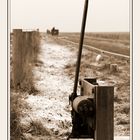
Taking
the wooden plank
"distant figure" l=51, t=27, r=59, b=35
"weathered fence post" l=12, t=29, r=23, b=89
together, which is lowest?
the wooden plank

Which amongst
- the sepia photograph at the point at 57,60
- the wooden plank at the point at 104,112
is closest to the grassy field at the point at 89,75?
the sepia photograph at the point at 57,60

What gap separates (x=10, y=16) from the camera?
141 centimetres

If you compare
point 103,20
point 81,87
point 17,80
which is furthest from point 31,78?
point 103,20

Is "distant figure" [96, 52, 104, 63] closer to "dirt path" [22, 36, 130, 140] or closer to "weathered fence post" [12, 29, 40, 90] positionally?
"dirt path" [22, 36, 130, 140]

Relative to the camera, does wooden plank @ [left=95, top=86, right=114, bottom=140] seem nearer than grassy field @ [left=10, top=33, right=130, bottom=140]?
Yes

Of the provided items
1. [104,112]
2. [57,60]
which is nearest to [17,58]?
[57,60]

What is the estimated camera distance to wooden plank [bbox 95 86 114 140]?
1.25m

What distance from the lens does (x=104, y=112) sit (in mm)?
1281

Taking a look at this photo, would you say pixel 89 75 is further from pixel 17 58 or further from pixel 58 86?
pixel 17 58

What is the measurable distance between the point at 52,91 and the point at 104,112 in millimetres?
239

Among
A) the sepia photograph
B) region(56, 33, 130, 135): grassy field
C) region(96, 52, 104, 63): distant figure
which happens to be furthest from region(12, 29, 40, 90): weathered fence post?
region(96, 52, 104, 63): distant figure

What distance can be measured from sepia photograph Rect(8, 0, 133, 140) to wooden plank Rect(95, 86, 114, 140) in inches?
4.4

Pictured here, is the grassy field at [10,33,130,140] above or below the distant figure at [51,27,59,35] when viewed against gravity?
below

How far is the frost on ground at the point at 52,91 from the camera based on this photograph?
1413 millimetres
